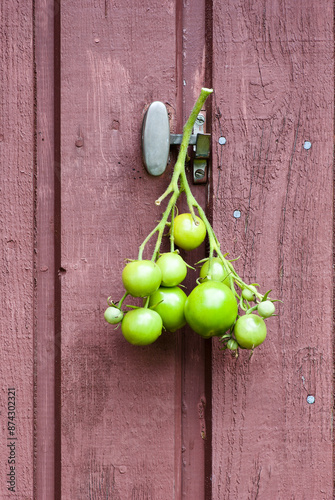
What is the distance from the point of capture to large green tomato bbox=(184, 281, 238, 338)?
1.95 ft

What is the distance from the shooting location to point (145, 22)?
77 cm

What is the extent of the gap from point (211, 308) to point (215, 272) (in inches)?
3.1

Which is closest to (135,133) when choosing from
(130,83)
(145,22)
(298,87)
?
(130,83)

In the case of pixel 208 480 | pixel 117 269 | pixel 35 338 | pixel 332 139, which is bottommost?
pixel 208 480

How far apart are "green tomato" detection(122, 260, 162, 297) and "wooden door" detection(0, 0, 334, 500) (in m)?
0.16

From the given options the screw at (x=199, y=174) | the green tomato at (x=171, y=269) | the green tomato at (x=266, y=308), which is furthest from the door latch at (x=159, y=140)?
the green tomato at (x=266, y=308)

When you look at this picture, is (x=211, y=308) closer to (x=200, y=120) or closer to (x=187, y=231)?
(x=187, y=231)

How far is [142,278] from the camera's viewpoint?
1.96 feet

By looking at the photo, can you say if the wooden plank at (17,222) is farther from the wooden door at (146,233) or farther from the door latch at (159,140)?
the door latch at (159,140)

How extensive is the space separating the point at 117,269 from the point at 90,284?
5 centimetres

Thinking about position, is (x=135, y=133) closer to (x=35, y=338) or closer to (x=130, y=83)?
(x=130, y=83)

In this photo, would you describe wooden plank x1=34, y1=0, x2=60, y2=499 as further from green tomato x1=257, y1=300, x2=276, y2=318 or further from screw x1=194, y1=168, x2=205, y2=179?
green tomato x1=257, y1=300, x2=276, y2=318

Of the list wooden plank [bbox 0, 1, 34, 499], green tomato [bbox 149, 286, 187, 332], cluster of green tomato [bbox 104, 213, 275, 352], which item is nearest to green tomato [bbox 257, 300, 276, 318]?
cluster of green tomato [bbox 104, 213, 275, 352]

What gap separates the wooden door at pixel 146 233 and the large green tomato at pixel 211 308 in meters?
0.16
